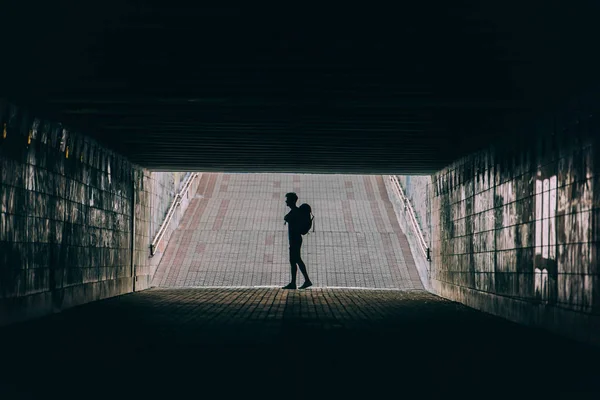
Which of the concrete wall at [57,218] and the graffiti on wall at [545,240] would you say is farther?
the concrete wall at [57,218]

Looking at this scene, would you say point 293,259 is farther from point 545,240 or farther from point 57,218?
point 545,240

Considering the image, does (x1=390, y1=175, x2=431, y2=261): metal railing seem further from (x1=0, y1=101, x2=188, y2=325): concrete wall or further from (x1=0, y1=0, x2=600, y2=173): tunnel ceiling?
(x1=0, y1=0, x2=600, y2=173): tunnel ceiling

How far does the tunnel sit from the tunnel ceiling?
0.03 m

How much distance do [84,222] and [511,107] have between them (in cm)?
671

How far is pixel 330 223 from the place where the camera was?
87.3ft

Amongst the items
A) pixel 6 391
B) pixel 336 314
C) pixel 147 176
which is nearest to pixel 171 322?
pixel 336 314

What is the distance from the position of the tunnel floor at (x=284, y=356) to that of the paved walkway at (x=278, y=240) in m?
8.46

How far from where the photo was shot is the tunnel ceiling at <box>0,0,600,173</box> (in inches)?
254

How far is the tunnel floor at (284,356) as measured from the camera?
5598mm

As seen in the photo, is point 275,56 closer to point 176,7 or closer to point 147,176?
point 176,7

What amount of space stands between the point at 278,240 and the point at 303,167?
6379mm

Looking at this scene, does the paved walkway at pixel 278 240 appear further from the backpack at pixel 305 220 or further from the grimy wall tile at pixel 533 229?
the grimy wall tile at pixel 533 229

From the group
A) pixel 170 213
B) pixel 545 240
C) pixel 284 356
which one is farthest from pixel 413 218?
pixel 284 356

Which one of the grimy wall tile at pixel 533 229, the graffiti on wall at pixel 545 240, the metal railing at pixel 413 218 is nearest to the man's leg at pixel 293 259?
the grimy wall tile at pixel 533 229
